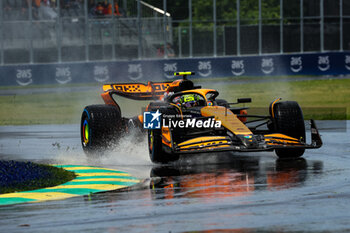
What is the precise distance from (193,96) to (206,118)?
139cm

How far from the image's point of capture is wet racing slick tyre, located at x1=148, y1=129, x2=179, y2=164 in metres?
12.7

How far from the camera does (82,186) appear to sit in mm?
10602

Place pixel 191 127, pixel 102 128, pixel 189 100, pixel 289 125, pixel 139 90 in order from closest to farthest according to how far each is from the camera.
A: pixel 191 127 → pixel 289 125 → pixel 189 100 → pixel 102 128 → pixel 139 90

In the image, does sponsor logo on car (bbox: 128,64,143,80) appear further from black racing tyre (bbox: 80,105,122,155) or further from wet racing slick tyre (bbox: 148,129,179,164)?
wet racing slick tyre (bbox: 148,129,179,164)

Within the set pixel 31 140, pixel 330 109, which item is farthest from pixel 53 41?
pixel 31 140

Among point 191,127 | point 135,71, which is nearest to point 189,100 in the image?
point 191,127

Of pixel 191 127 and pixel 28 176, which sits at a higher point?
pixel 191 127

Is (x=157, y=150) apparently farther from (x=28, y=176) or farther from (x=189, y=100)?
(x=28, y=176)

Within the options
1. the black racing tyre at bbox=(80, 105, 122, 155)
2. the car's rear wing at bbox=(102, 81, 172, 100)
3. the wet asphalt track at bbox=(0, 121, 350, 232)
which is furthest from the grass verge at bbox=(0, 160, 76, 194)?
the car's rear wing at bbox=(102, 81, 172, 100)

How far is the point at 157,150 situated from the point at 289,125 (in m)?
2.38

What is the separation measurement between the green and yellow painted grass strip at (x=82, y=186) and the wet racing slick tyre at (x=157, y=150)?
0.86m

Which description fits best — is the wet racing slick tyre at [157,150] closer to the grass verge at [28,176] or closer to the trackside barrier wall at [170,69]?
the grass verge at [28,176]

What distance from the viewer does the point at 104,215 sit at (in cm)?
815

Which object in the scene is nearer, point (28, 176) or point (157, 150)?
point (28, 176)
